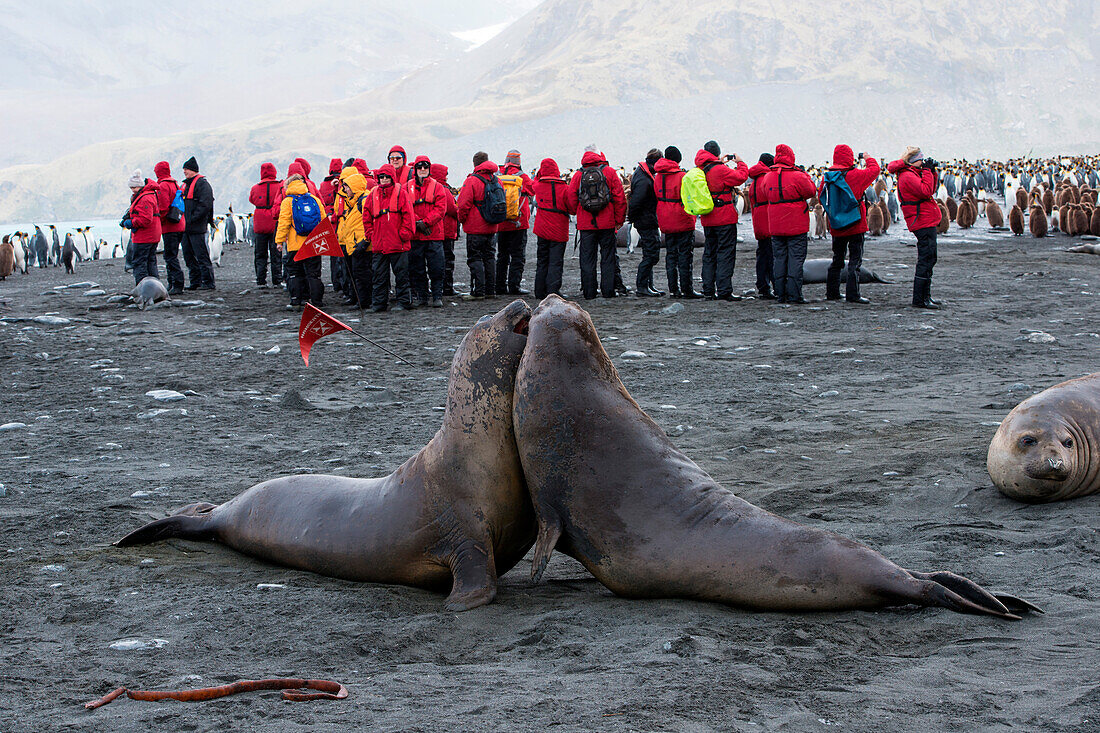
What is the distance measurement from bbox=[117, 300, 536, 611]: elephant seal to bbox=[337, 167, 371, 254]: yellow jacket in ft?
29.0

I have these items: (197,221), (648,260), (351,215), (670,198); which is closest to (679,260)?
(648,260)

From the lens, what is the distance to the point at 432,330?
10.9m

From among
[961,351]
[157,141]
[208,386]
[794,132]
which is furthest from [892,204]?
[157,141]

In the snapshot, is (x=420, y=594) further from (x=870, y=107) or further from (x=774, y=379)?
(x=870, y=107)

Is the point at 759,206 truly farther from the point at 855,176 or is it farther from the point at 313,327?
the point at 313,327

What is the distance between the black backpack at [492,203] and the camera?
505 inches

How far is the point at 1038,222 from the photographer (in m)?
22.4

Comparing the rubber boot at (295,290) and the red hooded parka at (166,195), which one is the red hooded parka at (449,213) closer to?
the rubber boot at (295,290)

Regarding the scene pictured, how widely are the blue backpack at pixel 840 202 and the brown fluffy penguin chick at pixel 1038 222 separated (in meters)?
12.7

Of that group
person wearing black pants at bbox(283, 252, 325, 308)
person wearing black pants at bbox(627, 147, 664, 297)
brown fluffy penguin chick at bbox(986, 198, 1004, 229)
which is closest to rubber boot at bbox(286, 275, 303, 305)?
person wearing black pants at bbox(283, 252, 325, 308)

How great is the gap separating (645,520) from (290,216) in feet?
31.8

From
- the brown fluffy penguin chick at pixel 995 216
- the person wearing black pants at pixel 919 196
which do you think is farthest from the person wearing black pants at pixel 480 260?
the brown fluffy penguin chick at pixel 995 216

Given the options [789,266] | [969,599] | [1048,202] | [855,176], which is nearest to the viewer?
[969,599]

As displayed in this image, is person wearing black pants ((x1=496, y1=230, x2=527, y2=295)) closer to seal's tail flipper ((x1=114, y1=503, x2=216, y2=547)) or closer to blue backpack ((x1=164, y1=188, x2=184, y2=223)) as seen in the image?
blue backpack ((x1=164, y1=188, x2=184, y2=223))
